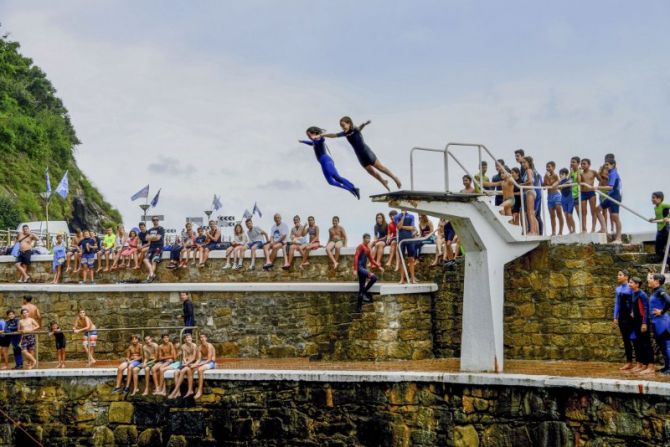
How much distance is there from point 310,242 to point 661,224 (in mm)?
8102

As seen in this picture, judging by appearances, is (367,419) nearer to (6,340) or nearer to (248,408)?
(248,408)

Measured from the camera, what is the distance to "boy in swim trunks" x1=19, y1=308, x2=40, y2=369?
2092cm

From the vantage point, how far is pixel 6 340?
2119 cm

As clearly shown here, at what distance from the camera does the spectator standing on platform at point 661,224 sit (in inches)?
634

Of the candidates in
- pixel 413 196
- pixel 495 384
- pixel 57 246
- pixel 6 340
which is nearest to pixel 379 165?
pixel 413 196

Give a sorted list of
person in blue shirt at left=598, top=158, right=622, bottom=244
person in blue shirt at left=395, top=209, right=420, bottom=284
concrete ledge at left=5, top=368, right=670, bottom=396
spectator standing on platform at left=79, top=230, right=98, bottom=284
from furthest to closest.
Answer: spectator standing on platform at left=79, top=230, right=98, bottom=284, person in blue shirt at left=395, top=209, right=420, bottom=284, person in blue shirt at left=598, top=158, right=622, bottom=244, concrete ledge at left=5, top=368, right=670, bottom=396

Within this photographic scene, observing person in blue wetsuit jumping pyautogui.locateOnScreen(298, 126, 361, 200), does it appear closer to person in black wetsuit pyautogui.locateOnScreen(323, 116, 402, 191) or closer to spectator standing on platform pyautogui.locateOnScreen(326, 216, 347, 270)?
person in black wetsuit pyautogui.locateOnScreen(323, 116, 402, 191)

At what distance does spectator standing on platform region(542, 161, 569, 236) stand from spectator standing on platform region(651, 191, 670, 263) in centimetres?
178

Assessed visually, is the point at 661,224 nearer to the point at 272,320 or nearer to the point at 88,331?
the point at 272,320

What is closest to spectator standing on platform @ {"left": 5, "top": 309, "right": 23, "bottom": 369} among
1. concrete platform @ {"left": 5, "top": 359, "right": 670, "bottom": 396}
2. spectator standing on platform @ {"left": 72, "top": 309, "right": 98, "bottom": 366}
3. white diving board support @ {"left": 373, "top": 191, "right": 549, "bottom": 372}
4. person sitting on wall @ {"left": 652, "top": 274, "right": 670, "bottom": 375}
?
concrete platform @ {"left": 5, "top": 359, "right": 670, "bottom": 396}

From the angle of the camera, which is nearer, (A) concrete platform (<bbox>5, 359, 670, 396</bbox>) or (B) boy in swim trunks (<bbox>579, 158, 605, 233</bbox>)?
(A) concrete platform (<bbox>5, 359, 670, 396</bbox>)

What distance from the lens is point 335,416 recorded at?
16.6 meters

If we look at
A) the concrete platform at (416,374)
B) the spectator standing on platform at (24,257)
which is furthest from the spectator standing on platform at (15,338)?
the spectator standing on platform at (24,257)

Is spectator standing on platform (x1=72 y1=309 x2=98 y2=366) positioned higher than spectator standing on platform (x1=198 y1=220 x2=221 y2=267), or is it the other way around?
spectator standing on platform (x1=198 y1=220 x2=221 y2=267)
